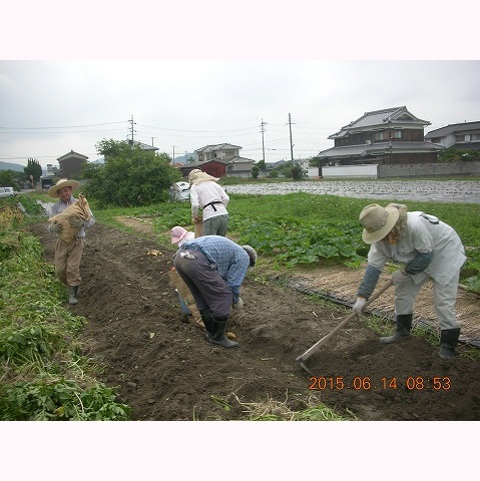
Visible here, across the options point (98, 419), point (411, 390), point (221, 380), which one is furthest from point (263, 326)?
point (98, 419)

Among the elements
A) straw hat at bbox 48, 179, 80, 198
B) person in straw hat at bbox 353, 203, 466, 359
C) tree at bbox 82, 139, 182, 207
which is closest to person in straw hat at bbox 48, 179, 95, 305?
straw hat at bbox 48, 179, 80, 198

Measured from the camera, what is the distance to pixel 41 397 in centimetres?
306

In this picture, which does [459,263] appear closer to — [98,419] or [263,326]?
[263,326]

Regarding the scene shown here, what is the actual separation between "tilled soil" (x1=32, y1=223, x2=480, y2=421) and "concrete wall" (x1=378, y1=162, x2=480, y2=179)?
1.41 meters

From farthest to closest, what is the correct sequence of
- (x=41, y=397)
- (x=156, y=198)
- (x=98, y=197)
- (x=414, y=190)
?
(x=98, y=197) → (x=156, y=198) → (x=414, y=190) → (x=41, y=397)

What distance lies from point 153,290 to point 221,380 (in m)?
3.25

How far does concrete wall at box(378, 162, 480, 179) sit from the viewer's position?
4.49 meters

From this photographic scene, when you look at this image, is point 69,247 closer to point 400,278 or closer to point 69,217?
point 69,217

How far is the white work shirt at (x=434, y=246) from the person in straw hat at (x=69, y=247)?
3.69 m

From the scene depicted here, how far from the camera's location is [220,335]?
4.30 meters

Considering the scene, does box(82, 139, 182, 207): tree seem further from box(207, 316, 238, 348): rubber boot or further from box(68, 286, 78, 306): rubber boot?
box(207, 316, 238, 348): rubber boot

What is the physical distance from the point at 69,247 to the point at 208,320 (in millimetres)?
2468

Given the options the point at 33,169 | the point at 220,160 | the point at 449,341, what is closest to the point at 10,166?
the point at 33,169

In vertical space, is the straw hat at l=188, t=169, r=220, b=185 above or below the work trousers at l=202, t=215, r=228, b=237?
above
